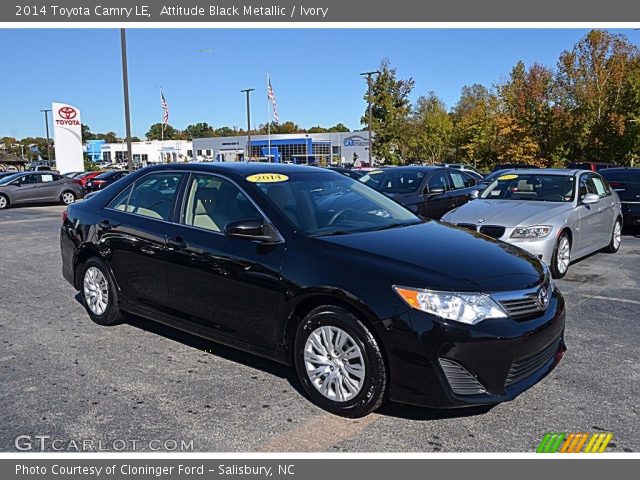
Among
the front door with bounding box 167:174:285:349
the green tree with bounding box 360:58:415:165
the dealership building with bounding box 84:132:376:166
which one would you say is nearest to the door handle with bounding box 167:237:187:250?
the front door with bounding box 167:174:285:349

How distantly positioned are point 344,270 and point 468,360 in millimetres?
909

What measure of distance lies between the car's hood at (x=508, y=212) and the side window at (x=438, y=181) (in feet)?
9.05

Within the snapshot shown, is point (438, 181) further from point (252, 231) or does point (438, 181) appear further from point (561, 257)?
point (252, 231)

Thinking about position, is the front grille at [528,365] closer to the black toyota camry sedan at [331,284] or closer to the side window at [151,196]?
the black toyota camry sedan at [331,284]

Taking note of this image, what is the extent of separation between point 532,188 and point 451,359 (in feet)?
20.1

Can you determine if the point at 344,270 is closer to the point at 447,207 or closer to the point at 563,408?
the point at 563,408

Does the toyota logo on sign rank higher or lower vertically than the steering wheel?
higher

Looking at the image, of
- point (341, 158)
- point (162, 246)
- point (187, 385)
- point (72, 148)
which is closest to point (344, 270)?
point (187, 385)

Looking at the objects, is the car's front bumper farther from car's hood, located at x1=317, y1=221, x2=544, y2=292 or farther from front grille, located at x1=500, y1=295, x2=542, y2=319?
car's hood, located at x1=317, y1=221, x2=544, y2=292

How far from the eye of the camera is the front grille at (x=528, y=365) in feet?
11.1

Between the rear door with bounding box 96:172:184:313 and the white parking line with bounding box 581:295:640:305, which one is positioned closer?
the rear door with bounding box 96:172:184:313

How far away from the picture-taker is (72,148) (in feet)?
113

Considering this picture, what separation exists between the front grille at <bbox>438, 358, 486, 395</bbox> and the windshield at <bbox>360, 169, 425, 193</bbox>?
7.98 metres

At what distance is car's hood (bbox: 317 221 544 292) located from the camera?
344 centimetres
